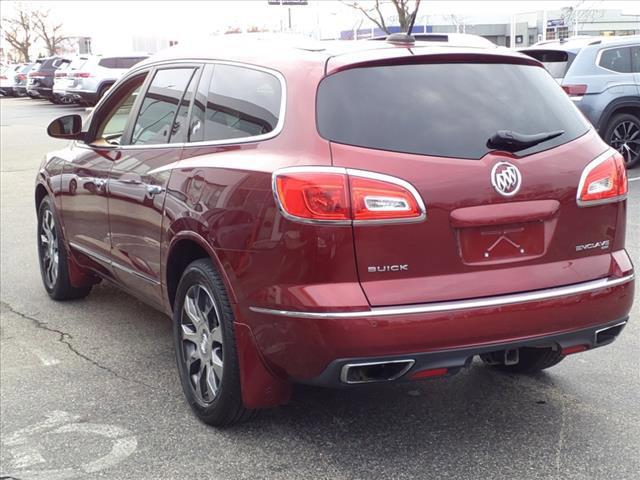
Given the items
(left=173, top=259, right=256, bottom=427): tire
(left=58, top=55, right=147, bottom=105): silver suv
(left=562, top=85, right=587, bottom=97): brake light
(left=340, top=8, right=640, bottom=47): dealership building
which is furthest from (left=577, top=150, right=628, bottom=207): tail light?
(left=340, top=8, right=640, bottom=47): dealership building

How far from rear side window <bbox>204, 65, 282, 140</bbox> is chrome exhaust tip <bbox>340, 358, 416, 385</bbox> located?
42.2 inches

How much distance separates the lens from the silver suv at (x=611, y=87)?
11.9 metres

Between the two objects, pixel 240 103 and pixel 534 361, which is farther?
pixel 534 361

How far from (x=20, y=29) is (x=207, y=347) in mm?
89421

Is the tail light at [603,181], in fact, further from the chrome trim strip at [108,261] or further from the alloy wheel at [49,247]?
Result: the alloy wheel at [49,247]

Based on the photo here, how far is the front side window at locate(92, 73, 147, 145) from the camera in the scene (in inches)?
213

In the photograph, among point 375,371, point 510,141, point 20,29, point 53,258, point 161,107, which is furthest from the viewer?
point 20,29

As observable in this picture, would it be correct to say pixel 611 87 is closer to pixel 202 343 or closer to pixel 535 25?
pixel 202 343

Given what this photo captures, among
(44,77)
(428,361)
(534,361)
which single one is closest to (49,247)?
(534,361)

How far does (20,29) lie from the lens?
8638 cm

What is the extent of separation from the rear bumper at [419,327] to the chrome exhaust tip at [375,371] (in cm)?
4

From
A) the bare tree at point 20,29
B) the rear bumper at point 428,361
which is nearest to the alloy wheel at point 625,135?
the rear bumper at point 428,361

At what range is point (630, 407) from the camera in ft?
13.8

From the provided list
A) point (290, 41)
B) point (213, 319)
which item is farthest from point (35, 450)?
point (290, 41)
